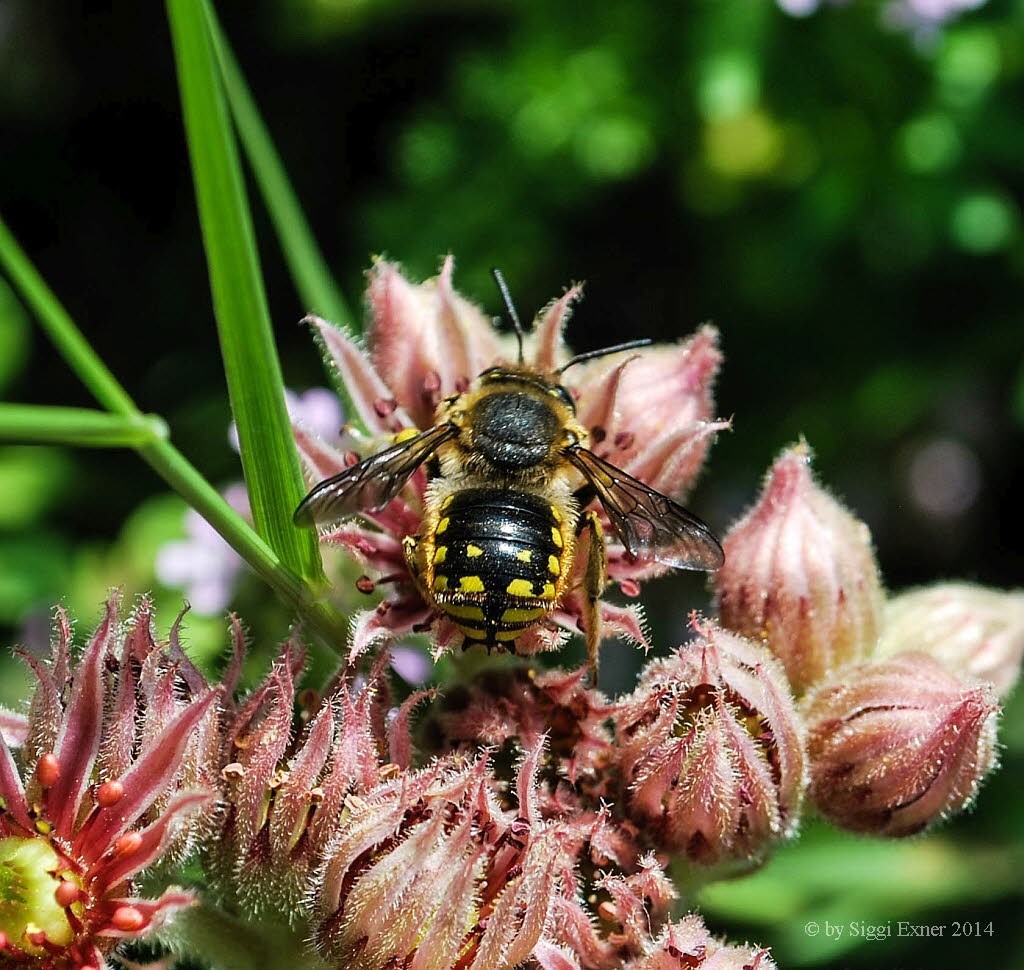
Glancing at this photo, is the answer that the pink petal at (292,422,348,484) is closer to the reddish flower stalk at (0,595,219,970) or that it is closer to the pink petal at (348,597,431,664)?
the pink petal at (348,597,431,664)

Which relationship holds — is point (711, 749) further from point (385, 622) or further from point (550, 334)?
point (550, 334)

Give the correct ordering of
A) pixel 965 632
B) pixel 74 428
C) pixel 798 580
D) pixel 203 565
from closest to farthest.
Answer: pixel 74 428, pixel 798 580, pixel 965 632, pixel 203 565

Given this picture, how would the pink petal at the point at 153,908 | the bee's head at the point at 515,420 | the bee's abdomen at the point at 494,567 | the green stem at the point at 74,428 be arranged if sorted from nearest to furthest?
the green stem at the point at 74,428 → the pink petal at the point at 153,908 → the bee's abdomen at the point at 494,567 → the bee's head at the point at 515,420

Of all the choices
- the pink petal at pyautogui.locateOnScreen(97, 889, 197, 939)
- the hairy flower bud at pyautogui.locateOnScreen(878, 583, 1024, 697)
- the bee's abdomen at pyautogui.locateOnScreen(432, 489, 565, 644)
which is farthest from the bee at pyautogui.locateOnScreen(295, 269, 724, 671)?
the hairy flower bud at pyautogui.locateOnScreen(878, 583, 1024, 697)

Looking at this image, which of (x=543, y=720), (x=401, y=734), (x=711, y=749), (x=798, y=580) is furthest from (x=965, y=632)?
(x=401, y=734)

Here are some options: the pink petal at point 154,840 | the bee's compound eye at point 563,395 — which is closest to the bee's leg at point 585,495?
the bee's compound eye at point 563,395

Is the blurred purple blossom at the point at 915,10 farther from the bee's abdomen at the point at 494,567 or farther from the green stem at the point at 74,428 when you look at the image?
the green stem at the point at 74,428
